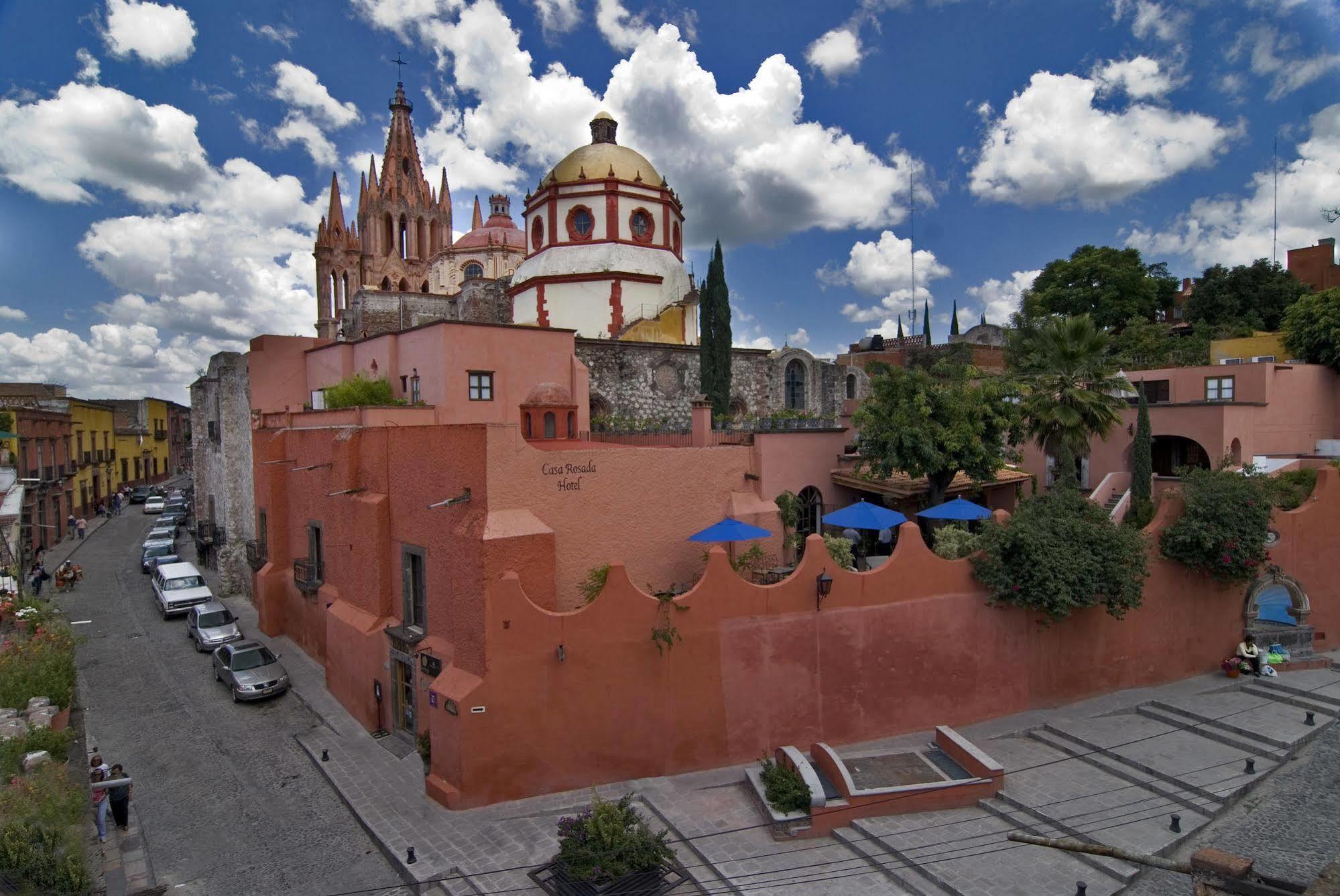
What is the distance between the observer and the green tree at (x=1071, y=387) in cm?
1769

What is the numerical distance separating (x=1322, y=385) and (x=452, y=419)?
94.9 feet

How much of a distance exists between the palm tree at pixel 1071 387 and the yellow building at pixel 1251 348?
532 inches

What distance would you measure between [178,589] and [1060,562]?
986 inches

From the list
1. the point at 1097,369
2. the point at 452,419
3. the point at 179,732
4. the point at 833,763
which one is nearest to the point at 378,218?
the point at 452,419

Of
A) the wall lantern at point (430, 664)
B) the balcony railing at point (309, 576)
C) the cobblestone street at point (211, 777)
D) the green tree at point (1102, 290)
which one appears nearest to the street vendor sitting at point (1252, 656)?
the wall lantern at point (430, 664)

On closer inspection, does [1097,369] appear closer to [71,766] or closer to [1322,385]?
[1322,385]

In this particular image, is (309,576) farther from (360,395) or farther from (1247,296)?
(1247,296)

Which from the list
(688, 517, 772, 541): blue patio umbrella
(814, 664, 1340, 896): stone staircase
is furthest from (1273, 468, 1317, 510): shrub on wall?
(688, 517, 772, 541): blue patio umbrella

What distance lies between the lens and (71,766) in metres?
11.8

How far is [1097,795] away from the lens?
11742mm

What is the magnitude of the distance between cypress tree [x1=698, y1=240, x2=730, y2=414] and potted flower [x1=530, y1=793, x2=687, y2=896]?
683 inches

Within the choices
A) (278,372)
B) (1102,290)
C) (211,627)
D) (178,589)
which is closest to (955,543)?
(211,627)

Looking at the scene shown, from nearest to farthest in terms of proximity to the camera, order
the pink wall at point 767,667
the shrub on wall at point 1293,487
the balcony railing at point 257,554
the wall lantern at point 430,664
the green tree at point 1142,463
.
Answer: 1. the pink wall at point 767,667
2. the wall lantern at point 430,664
3. the shrub on wall at point 1293,487
4. the green tree at point 1142,463
5. the balcony railing at point 257,554

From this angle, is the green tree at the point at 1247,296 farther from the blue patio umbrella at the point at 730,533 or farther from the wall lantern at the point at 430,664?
the wall lantern at the point at 430,664
